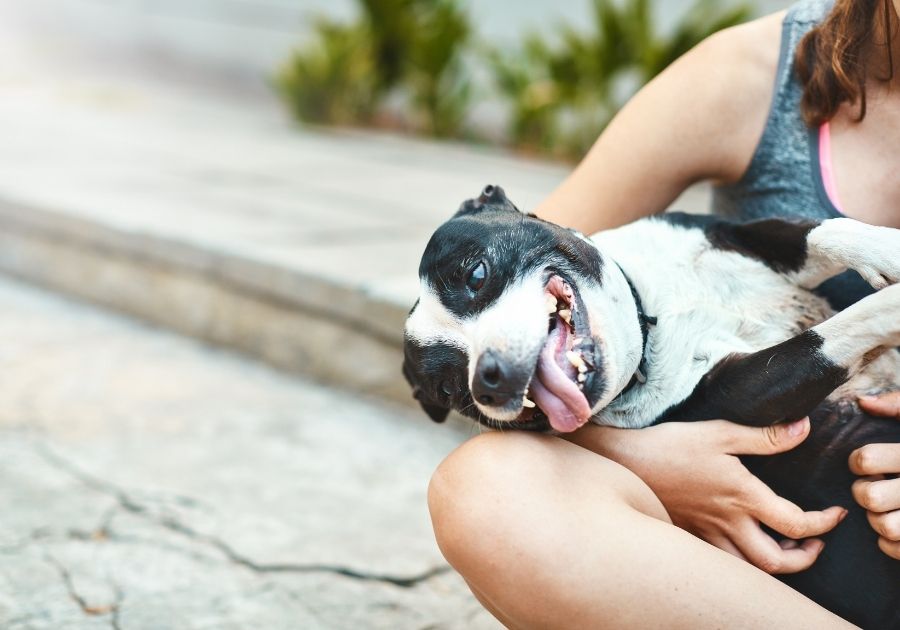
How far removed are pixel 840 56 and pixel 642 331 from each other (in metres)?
0.57

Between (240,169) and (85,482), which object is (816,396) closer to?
(85,482)

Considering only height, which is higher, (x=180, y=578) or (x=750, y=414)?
(x=750, y=414)

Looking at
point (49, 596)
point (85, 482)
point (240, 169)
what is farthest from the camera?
point (240, 169)

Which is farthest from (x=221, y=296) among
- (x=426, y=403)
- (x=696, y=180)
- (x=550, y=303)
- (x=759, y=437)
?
(x=759, y=437)

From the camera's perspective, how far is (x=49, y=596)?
1.95 metres

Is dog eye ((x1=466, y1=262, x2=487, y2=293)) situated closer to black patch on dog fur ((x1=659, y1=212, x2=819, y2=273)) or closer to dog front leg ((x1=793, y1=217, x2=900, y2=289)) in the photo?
black patch on dog fur ((x1=659, y1=212, x2=819, y2=273))

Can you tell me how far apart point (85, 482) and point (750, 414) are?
1558 mm

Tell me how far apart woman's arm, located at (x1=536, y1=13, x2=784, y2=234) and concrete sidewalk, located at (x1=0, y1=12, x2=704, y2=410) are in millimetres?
1017

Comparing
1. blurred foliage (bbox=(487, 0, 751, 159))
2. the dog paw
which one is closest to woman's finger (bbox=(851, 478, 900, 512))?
the dog paw

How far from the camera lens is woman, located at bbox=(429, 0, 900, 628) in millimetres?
1494

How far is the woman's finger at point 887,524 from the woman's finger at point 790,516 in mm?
57

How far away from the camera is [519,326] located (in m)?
1.60

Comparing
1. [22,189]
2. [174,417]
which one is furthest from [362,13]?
[174,417]

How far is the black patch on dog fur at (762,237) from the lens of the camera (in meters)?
1.71
